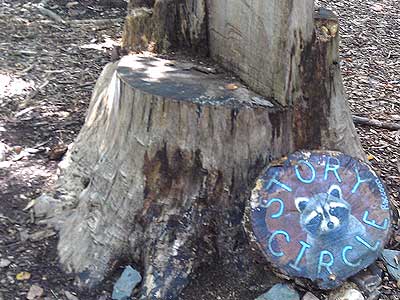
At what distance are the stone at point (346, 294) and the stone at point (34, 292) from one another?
1266mm

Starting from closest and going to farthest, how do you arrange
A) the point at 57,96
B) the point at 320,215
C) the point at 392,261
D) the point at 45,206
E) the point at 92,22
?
the point at 320,215 < the point at 392,261 < the point at 45,206 < the point at 57,96 < the point at 92,22

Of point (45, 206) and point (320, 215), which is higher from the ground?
point (320, 215)

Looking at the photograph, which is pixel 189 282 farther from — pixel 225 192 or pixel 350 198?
pixel 350 198

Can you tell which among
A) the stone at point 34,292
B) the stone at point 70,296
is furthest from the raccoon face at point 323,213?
the stone at point 34,292

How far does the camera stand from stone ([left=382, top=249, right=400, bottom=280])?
3.07m

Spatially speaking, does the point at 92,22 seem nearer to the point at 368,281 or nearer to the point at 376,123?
the point at 376,123

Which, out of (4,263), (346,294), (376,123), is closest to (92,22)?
(376,123)

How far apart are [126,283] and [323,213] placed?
928 millimetres

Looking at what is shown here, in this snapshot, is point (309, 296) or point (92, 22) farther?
point (92, 22)

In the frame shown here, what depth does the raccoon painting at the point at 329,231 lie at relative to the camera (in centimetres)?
291

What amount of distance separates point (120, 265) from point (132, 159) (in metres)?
0.49

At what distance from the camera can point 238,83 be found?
127 inches

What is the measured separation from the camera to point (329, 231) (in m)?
2.97

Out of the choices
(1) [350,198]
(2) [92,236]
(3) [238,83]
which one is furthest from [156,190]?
(1) [350,198]
